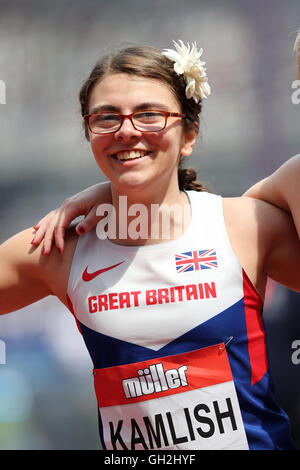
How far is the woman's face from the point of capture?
192 cm

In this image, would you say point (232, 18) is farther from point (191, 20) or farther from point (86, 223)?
point (86, 223)

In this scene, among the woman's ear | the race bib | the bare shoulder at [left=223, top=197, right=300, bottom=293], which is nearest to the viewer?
the race bib

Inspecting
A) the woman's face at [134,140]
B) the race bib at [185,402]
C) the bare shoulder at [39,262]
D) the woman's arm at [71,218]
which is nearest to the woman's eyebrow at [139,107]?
the woman's face at [134,140]

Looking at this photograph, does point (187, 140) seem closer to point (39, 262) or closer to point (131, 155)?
point (131, 155)

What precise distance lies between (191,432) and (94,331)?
0.42 metres

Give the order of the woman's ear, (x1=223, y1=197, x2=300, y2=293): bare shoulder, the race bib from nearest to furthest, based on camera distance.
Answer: the race bib → (x1=223, y1=197, x2=300, y2=293): bare shoulder → the woman's ear

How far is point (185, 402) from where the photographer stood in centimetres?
190

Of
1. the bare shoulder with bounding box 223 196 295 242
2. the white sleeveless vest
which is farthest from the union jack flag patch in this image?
the bare shoulder with bounding box 223 196 295 242

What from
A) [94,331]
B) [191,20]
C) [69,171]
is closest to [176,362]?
[94,331]

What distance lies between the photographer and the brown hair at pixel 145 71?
199 cm

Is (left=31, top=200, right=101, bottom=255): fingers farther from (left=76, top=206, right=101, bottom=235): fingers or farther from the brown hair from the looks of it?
the brown hair

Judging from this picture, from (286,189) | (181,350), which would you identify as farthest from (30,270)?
(286,189)

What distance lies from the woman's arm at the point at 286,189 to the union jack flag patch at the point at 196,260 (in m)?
0.27

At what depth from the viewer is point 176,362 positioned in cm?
191
